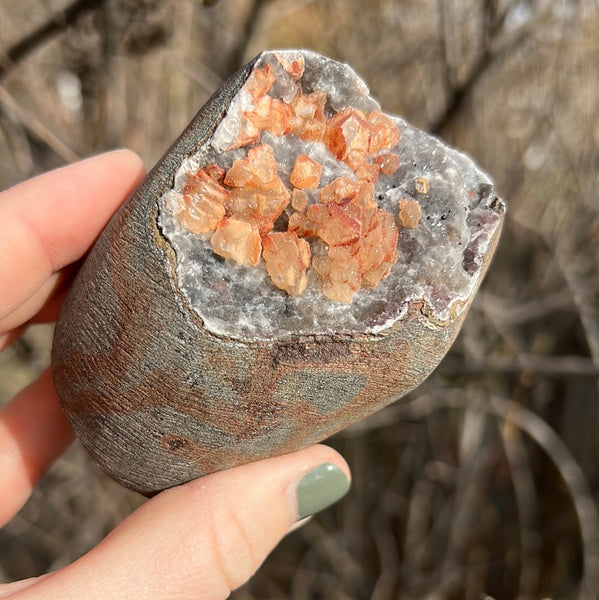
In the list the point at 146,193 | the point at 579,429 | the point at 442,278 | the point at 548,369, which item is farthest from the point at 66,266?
the point at 579,429

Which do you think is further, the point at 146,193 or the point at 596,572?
the point at 596,572

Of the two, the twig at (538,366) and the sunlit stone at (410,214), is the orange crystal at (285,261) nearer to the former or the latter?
the sunlit stone at (410,214)

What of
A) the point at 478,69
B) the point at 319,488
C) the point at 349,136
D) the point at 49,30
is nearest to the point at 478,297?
the point at 478,69

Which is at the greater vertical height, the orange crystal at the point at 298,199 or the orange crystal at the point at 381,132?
the orange crystal at the point at 381,132

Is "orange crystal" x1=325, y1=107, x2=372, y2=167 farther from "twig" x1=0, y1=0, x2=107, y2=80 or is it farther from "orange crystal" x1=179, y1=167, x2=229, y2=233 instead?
"twig" x1=0, y1=0, x2=107, y2=80

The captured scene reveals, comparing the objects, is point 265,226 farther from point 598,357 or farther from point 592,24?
point 592,24

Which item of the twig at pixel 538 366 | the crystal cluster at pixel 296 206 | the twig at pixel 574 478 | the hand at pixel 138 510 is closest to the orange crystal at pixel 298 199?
the crystal cluster at pixel 296 206
